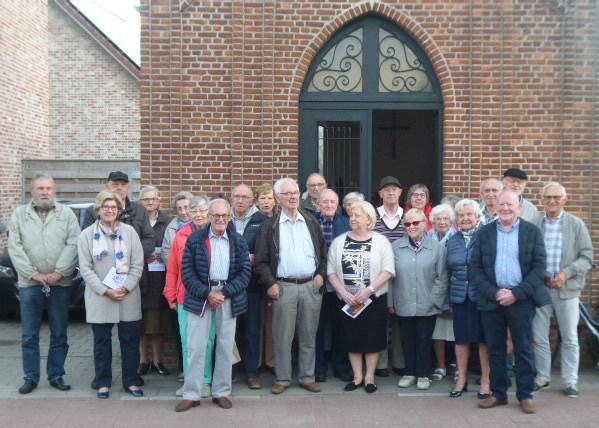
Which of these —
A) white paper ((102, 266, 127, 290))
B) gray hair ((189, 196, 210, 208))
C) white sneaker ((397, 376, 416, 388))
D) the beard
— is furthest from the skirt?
the beard

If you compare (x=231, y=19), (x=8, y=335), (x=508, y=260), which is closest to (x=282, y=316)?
(x=508, y=260)

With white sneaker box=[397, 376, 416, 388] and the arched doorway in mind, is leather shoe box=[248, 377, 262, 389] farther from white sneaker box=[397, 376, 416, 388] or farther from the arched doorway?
the arched doorway

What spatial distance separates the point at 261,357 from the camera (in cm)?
745

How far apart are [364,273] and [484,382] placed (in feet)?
5.02

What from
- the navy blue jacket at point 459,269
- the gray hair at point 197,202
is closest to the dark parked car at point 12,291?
the gray hair at point 197,202

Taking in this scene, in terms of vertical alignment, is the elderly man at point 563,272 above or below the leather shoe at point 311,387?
above

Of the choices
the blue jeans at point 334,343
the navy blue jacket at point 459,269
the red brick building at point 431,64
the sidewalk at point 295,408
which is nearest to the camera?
the sidewalk at point 295,408

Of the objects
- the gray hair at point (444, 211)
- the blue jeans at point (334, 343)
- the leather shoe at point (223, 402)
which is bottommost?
the leather shoe at point (223, 402)

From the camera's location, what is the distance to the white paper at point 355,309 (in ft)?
21.8

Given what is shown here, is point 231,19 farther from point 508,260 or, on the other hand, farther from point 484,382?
point 484,382

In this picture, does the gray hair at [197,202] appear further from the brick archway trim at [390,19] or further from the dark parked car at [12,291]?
the dark parked car at [12,291]

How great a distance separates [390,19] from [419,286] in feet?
11.0

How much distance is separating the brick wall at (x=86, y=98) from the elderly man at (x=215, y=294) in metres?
18.7

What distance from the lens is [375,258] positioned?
21.6ft
